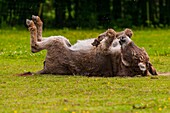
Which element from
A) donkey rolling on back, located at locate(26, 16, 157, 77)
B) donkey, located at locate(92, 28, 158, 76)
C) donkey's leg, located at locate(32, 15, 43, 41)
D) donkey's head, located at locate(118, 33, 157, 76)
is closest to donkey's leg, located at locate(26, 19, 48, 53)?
donkey rolling on back, located at locate(26, 16, 157, 77)

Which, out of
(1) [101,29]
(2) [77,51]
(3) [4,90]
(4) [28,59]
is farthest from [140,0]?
(3) [4,90]

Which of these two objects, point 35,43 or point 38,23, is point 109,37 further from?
point 38,23

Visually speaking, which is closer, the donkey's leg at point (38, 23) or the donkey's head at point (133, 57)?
the donkey's head at point (133, 57)

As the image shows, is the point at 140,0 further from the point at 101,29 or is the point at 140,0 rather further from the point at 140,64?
the point at 140,64

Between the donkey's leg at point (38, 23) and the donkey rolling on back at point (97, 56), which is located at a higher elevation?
the donkey's leg at point (38, 23)

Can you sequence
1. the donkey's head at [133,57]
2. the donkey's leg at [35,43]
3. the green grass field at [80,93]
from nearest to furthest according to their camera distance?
the green grass field at [80,93], the donkey's head at [133,57], the donkey's leg at [35,43]

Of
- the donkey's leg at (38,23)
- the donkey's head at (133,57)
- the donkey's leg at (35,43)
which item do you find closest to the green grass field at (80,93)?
the donkey's head at (133,57)

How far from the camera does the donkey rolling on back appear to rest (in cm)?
1232

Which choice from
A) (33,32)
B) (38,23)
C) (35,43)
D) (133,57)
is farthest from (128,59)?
(38,23)

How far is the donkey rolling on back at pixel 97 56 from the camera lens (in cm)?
1232

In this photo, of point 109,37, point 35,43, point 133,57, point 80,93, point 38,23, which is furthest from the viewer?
point 38,23

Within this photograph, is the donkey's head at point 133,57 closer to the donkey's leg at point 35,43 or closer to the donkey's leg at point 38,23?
the donkey's leg at point 35,43

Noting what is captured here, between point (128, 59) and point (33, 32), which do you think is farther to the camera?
point (33, 32)

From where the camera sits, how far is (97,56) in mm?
12508
